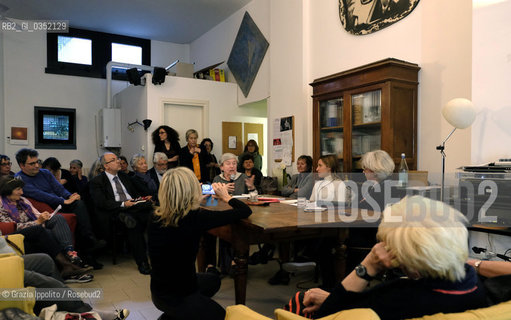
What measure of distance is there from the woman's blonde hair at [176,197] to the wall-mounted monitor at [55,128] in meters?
6.56

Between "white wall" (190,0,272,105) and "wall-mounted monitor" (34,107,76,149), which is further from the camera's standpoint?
"wall-mounted monitor" (34,107,76,149)

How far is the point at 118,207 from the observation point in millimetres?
4188

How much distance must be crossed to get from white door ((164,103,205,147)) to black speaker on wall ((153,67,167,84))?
1.60 feet

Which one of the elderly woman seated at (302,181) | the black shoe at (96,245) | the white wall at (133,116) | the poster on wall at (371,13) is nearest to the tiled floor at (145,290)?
the black shoe at (96,245)

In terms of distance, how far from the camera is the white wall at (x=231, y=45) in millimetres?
6294

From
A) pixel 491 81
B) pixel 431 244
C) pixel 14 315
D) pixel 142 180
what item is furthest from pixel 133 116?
pixel 431 244

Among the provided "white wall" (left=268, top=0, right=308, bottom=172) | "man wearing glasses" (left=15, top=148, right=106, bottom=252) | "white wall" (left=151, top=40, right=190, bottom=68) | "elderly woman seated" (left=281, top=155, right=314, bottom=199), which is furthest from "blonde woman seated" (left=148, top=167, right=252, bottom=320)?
"white wall" (left=151, top=40, right=190, bottom=68)

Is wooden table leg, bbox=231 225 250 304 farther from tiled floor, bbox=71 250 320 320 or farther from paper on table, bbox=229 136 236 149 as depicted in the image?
paper on table, bbox=229 136 236 149

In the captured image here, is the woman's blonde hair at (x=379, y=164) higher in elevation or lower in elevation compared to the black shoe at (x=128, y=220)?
higher

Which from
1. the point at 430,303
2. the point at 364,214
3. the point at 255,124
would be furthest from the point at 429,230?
the point at 255,124

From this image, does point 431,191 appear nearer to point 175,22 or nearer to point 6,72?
point 175,22

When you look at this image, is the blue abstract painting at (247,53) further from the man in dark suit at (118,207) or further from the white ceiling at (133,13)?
the man in dark suit at (118,207)

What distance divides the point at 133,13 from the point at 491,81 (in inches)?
256

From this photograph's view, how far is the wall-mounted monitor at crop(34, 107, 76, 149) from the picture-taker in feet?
24.5
